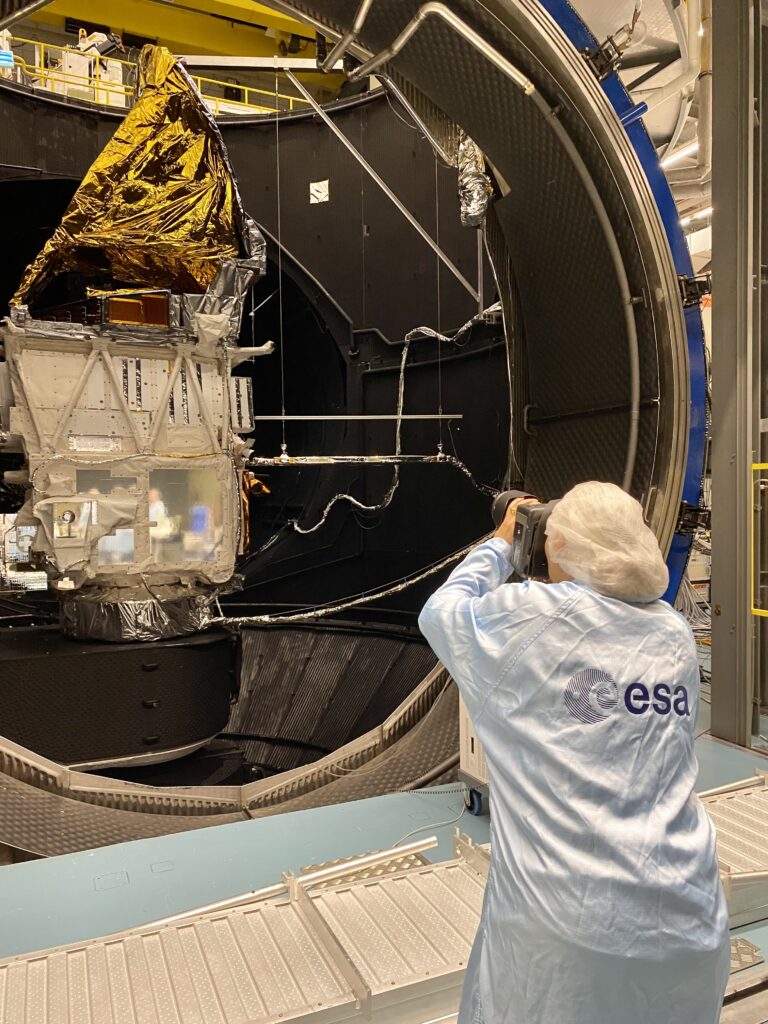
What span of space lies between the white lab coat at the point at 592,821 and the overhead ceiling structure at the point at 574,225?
7.23 feet

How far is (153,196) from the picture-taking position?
4750mm

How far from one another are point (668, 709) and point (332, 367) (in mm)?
5881

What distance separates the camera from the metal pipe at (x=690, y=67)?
3882 millimetres

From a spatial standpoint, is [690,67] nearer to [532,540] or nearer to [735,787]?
[735,787]

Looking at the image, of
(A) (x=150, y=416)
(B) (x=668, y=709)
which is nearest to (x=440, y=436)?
(A) (x=150, y=416)

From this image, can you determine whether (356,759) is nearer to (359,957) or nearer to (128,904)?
(128,904)

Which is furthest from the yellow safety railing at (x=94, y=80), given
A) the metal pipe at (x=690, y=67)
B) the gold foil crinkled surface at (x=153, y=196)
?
the metal pipe at (x=690, y=67)

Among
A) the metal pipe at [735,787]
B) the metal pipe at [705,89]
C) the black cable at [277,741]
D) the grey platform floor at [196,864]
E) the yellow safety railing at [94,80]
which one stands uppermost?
the yellow safety railing at [94,80]

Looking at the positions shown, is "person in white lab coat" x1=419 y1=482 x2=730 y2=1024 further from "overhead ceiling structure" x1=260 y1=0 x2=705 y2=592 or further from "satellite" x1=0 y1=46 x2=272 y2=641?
"satellite" x1=0 y1=46 x2=272 y2=641

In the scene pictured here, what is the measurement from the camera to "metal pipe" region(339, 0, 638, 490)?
256 cm

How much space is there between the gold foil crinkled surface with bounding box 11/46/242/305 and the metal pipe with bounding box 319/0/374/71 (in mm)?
Result: 2179

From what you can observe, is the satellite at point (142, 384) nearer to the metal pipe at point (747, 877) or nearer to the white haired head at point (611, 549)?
the metal pipe at point (747, 877)

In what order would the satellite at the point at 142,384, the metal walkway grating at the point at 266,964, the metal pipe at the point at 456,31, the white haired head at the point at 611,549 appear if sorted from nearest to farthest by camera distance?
the white haired head at the point at 611,549 < the metal walkway grating at the point at 266,964 < the metal pipe at the point at 456,31 < the satellite at the point at 142,384

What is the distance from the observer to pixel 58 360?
4.27 meters
